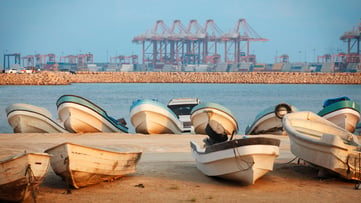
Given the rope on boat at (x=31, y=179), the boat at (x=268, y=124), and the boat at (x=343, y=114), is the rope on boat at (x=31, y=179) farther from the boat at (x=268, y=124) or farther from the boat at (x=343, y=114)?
the boat at (x=343, y=114)

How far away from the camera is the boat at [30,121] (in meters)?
15.8

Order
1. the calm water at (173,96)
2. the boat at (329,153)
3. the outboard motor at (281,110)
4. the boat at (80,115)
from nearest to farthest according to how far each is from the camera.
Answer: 1. the boat at (329,153)
2. the outboard motor at (281,110)
3. the boat at (80,115)
4. the calm water at (173,96)

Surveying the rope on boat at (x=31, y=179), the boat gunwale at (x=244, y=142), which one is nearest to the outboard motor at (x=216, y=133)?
the boat gunwale at (x=244, y=142)

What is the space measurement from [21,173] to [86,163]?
0.99 meters

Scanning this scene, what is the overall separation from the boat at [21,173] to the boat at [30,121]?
8.47 meters

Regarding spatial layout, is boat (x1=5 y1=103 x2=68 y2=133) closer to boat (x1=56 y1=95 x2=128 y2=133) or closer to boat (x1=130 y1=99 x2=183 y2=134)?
boat (x1=56 y1=95 x2=128 y2=133)

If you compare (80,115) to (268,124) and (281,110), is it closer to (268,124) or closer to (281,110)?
(268,124)

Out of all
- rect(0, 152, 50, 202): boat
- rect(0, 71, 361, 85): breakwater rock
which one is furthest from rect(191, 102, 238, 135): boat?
rect(0, 71, 361, 85): breakwater rock

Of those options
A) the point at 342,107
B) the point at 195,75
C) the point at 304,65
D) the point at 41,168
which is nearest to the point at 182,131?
the point at 342,107

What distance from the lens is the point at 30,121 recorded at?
52.0ft

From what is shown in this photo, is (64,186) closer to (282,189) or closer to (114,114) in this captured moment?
(282,189)

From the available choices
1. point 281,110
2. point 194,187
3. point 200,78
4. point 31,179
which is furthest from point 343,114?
point 200,78

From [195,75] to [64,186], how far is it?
88.2 meters

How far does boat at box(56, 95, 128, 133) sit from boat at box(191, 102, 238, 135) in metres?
2.33
